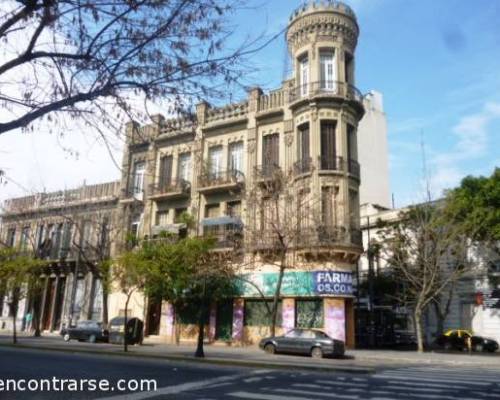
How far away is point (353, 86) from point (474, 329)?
59.0 ft

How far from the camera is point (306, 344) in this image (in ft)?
67.1

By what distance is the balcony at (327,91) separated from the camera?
27.0 metres

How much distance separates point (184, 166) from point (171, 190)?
2.28 m

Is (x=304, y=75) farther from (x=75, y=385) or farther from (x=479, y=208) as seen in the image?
(x=75, y=385)

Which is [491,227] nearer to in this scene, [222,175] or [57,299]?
[222,175]

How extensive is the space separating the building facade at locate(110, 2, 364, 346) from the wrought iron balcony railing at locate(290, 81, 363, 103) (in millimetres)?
61

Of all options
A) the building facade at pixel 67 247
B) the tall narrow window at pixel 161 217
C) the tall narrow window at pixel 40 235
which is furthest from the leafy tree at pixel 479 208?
the tall narrow window at pixel 40 235

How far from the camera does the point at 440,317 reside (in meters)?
29.6

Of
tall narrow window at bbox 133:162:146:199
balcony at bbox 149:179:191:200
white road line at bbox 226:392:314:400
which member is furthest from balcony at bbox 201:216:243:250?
white road line at bbox 226:392:314:400

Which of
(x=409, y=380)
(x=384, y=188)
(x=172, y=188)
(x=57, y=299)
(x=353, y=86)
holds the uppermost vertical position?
(x=353, y=86)

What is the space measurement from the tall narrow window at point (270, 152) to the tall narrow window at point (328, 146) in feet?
9.69

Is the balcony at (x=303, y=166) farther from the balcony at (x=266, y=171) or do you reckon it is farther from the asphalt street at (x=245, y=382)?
the asphalt street at (x=245, y=382)

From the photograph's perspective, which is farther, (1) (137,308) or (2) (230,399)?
(1) (137,308)

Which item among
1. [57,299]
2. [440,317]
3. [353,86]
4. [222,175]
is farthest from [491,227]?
[57,299]
